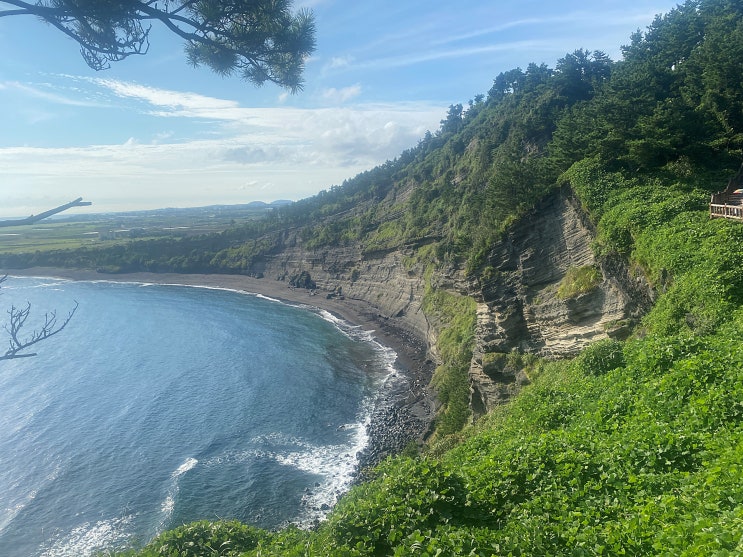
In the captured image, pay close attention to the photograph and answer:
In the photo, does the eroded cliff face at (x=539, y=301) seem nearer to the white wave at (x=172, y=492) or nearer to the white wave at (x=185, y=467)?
the white wave at (x=172, y=492)

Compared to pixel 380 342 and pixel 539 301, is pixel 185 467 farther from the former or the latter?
pixel 380 342

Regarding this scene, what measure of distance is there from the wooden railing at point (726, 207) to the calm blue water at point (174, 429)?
1090 inches

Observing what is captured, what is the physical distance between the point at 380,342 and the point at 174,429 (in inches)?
1208

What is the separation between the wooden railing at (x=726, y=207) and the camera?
723 inches

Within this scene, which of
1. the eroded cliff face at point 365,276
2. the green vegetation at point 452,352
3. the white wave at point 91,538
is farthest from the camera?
the eroded cliff face at point 365,276

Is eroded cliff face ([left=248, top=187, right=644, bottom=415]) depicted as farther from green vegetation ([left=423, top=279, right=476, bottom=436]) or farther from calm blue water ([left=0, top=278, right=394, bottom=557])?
calm blue water ([left=0, top=278, right=394, bottom=557])

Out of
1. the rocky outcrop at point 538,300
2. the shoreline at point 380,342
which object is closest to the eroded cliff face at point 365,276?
the shoreline at point 380,342

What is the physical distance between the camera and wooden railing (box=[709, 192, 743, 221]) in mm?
18375

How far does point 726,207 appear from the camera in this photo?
1894 centimetres

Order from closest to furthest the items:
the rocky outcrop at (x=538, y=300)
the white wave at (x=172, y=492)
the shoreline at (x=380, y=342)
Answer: the rocky outcrop at (x=538, y=300) < the white wave at (x=172, y=492) < the shoreline at (x=380, y=342)

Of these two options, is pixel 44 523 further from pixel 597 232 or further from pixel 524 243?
pixel 597 232

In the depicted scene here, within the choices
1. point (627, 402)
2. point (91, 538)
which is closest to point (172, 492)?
point (91, 538)

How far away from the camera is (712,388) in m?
10.7

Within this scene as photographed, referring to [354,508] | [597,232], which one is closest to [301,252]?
[597,232]
